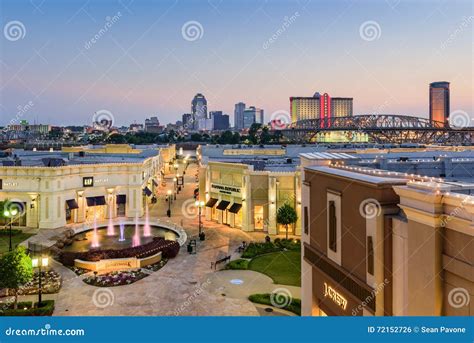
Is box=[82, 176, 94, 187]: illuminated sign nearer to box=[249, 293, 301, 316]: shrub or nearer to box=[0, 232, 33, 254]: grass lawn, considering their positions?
box=[0, 232, 33, 254]: grass lawn

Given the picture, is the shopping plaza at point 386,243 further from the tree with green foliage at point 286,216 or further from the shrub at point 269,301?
the tree with green foliage at point 286,216

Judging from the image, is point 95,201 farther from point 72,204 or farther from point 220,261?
point 220,261

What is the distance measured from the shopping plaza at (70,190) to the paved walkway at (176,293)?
12.2 metres

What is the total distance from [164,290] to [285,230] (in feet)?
52.1

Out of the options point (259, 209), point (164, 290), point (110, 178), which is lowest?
point (164, 290)

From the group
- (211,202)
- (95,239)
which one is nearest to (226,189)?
(211,202)

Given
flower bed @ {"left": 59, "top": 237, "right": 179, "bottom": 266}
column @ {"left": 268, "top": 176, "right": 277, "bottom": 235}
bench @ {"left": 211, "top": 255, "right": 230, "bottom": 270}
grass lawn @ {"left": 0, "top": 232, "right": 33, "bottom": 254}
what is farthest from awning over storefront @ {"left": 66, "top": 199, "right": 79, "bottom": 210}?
column @ {"left": 268, "top": 176, "right": 277, "bottom": 235}

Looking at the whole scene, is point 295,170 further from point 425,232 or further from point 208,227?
point 425,232

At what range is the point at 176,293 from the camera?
20750mm

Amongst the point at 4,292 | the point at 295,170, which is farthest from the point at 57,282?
the point at 295,170

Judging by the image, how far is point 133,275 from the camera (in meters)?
23.6

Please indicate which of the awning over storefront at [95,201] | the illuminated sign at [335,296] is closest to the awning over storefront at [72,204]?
the awning over storefront at [95,201]

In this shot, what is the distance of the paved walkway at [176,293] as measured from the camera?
18.6 meters

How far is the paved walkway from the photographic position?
18.6 m
